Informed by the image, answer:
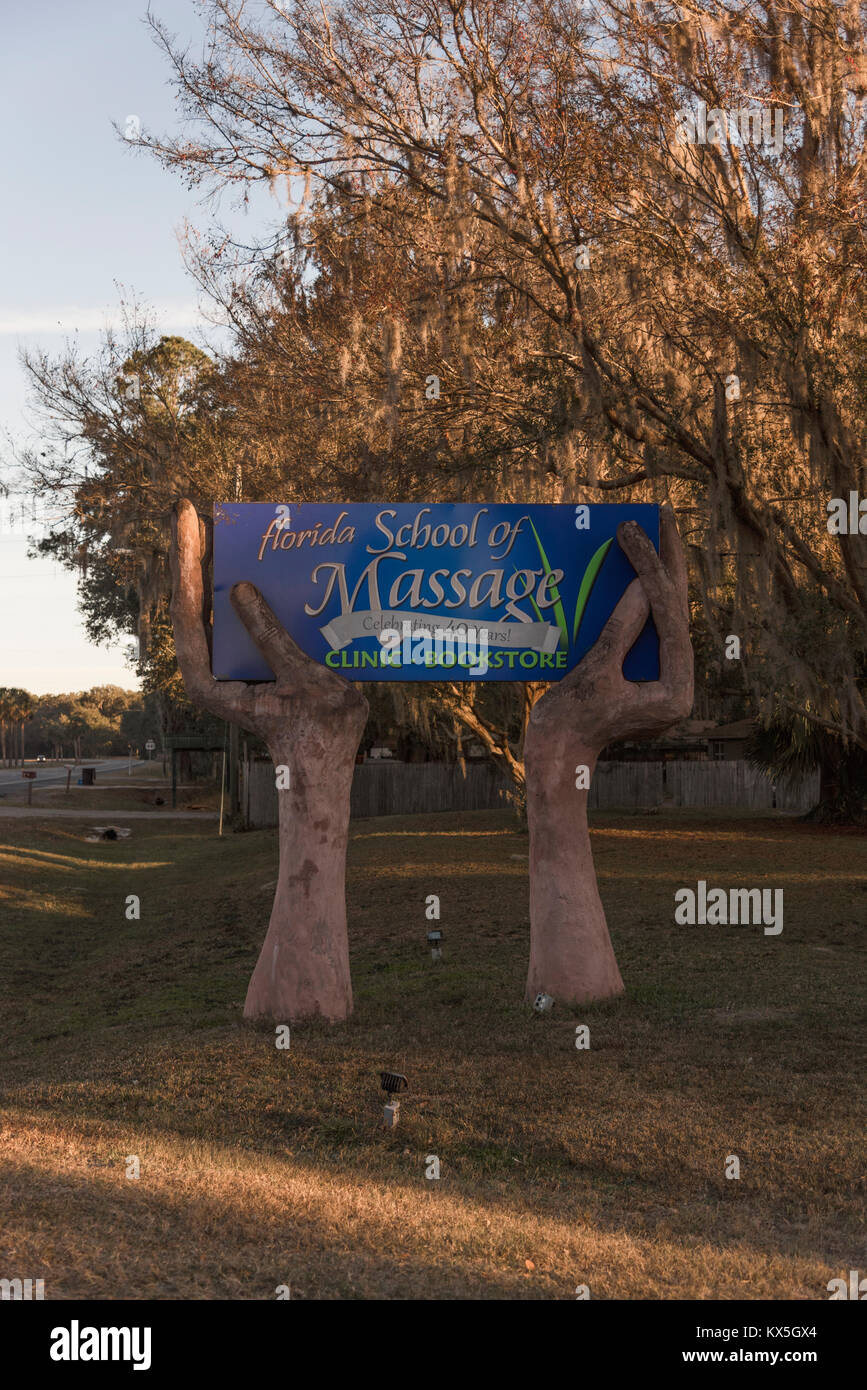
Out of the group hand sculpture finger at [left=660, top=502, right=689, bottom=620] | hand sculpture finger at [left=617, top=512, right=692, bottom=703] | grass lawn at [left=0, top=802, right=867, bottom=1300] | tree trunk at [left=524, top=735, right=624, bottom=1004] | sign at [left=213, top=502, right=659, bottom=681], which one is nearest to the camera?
grass lawn at [left=0, top=802, right=867, bottom=1300]

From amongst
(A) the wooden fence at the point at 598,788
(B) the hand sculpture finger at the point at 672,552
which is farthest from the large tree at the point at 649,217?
(A) the wooden fence at the point at 598,788

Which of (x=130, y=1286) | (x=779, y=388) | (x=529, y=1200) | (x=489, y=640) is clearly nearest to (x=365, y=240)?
(x=779, y=388)

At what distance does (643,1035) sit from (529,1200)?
382cm

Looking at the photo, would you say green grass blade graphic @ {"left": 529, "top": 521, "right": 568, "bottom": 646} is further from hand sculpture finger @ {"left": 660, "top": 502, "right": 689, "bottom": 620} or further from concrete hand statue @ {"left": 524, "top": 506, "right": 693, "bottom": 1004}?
hand sculpture finger @ {"left": 660, "top": 502, "right": 689, "bottom": 620}

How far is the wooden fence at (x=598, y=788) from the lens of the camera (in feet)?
129

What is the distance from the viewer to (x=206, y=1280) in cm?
530

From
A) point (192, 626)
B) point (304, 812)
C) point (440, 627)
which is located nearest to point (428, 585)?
point (440, 627)

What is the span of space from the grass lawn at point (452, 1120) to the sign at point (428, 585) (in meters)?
3.41

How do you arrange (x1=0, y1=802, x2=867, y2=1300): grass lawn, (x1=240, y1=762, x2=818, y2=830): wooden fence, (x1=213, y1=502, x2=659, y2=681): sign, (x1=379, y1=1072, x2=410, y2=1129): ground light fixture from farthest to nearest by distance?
1. (x1=240, y1=762, x2=818, y2=830): wooden fence
2. (x1=213, y1=502, x2=659, y2=681): sign
3. (x1=379, y1=1072, x2=410, y2=1129): ground light fixture
4. (x1=0, y1=802, x2=867, y2=1300): grass lawn

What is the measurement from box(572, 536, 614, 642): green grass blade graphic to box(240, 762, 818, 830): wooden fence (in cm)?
2673

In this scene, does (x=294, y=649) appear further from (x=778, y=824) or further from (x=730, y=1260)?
(x=778, y=824)

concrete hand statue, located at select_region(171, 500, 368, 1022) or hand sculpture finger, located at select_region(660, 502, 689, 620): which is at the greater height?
hand sculpture finger, located at select_region(660, 502, 689, 620)

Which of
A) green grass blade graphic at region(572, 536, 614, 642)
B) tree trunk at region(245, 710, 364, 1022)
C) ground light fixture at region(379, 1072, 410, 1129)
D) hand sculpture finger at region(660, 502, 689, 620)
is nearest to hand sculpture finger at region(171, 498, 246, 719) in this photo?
tree trunk at region(245, 710, 364, 1022)

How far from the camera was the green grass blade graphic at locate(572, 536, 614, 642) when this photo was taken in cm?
1200
